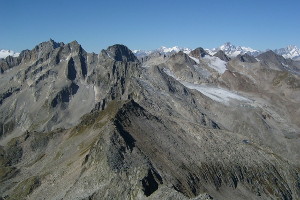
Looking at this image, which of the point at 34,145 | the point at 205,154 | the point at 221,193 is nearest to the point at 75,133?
the point at 34,145

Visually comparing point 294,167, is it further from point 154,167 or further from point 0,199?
point 0,199

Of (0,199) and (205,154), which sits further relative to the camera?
(205,154)

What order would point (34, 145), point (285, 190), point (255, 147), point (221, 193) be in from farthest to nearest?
point (34, 145) < point (255, 147) < point (285, 190) < point (221, 193)

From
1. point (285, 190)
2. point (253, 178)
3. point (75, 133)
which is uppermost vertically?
point (75, 133)

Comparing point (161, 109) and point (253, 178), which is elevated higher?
point (161, 109)

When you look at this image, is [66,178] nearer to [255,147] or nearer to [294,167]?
[255,147]

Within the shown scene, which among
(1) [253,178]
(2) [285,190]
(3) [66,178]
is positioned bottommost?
(2) [285,190]

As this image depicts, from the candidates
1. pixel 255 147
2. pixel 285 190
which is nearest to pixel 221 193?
pixel 285 190

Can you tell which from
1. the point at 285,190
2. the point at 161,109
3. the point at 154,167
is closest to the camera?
the point at 154,167

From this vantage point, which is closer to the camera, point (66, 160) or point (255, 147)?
point (66, 160)
